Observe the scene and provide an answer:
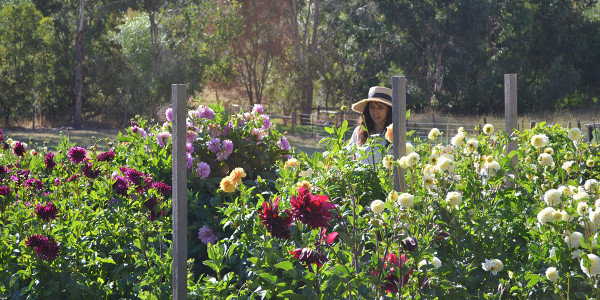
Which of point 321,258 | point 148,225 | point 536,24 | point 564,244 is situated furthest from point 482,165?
point 536,24

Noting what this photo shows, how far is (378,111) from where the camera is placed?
517 cm

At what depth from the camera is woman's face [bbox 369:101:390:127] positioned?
16.9 ft

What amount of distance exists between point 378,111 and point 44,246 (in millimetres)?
2913

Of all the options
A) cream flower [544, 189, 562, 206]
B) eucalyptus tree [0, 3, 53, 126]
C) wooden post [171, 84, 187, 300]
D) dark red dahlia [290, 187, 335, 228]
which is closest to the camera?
dark red dahlia [290, 187, 335, 228]

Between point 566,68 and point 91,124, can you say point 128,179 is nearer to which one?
point 91,124

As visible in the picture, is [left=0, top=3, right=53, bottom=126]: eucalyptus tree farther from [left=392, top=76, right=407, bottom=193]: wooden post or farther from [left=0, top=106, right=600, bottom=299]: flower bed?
[left=392, top=76, right=407, bottom=193]: wooden post

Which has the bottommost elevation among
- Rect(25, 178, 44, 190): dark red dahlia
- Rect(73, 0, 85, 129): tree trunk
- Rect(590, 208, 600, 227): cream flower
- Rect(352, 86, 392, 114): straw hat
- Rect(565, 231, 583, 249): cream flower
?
Rect(565, 231, 583, 249): cream flower

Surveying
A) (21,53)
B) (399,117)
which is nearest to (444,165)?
(399,117)

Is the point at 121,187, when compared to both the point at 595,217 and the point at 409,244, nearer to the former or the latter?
the point at 409,244

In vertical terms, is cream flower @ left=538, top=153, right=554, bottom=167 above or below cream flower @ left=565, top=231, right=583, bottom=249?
above

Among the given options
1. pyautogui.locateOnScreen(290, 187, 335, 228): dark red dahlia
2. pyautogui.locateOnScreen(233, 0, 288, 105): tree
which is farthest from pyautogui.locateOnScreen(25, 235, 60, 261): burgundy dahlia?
pyautogui.locateOnScreen(233, 0, 288, 105): tree

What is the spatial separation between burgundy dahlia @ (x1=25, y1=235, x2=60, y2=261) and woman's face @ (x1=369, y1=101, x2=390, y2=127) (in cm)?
285

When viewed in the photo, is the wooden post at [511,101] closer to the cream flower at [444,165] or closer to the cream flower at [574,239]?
the cream flower at [444,165]

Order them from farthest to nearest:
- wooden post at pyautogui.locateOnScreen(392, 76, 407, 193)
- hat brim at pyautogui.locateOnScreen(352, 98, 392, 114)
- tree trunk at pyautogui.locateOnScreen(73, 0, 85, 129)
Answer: tree trunk at pyautogui.locateOnScreen(73, 0, 85, 129)
hat brim at pyautogui.locateOnScreen(352, 98, 392, 114)
wooden post at pyautogui.locateOnScreen(392, 76, 407, 193)
